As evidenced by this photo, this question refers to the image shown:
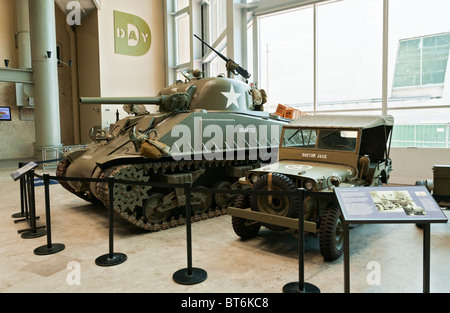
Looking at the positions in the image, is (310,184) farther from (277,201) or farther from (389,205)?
(389,205)

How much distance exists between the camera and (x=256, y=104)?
8.12m

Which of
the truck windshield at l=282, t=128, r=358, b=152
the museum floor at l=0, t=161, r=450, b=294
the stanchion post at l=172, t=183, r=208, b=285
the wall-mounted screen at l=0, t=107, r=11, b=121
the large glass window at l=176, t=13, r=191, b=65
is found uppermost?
the large glass window at l=176, t=13, r=191, b=65

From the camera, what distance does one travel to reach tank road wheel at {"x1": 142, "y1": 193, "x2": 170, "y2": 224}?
5758mm

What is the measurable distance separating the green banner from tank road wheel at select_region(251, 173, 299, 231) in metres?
13.8

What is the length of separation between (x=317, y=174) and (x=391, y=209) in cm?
190

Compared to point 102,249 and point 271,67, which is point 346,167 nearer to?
point 102,249

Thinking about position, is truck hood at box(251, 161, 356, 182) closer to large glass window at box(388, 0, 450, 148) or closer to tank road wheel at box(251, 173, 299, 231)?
tank road wheel at box(251, 173, 299, 231)

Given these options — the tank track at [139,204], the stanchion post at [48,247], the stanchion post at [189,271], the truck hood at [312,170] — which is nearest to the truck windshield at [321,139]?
the truck hood at [312,170]

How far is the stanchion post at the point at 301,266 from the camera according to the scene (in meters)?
3.38

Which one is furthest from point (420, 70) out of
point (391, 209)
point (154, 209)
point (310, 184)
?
point (391, 209)

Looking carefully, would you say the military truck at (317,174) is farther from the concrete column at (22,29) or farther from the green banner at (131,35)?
the concrete column at (22,29)

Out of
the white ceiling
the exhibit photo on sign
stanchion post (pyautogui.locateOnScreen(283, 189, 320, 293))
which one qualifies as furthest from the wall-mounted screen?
the exhibit photo on sign

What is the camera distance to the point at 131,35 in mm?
16891

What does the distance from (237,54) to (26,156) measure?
12.8 metres
